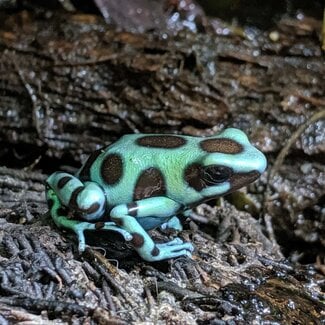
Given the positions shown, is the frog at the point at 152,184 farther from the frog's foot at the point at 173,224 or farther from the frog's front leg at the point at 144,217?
the frog's foot at the point at 173,224

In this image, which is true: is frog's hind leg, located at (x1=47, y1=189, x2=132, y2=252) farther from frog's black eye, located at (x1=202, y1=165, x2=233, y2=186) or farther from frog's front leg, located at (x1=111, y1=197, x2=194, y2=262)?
frog's black eye, located at (x1=202, y1=165, x2=233, y2=186)

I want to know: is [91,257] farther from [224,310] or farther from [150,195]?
[224,310]

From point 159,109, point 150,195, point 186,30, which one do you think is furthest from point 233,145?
point 186,30

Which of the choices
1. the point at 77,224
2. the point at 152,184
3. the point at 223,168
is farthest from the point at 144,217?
the point at 223,168

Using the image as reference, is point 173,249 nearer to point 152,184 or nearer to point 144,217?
point 144,217

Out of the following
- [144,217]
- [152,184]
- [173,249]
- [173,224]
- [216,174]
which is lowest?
[173,224]

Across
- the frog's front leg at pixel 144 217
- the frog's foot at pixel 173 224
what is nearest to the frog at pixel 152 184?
the frog's front leg at pixel 144 217
